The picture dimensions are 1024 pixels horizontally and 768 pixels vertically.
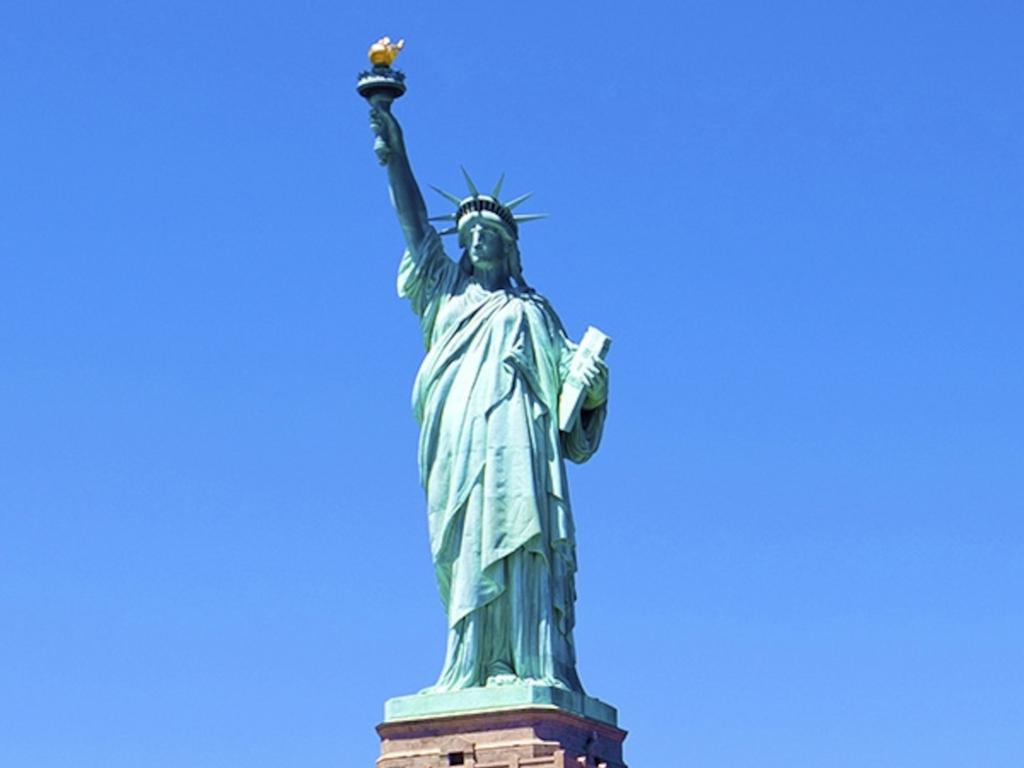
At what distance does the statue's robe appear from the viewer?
2884cm

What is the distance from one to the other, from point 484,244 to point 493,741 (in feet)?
21.6

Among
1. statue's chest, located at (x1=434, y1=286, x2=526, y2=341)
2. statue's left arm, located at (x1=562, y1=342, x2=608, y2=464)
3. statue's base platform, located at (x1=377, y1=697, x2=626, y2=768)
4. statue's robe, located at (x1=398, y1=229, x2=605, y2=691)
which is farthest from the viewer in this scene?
statue's chest, located at (x1=434, y1=286, x2=526, y2=341)

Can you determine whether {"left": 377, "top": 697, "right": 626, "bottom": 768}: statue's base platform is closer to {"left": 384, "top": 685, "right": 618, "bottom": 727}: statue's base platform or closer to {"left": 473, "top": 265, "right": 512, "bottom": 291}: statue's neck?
{"left": 384, "top": 685, "right": 618, "bottom": 727}: statue's base platform

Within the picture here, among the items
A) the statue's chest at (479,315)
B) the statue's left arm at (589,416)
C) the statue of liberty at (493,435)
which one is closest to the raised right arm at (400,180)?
the statue of liberty at (493,435)

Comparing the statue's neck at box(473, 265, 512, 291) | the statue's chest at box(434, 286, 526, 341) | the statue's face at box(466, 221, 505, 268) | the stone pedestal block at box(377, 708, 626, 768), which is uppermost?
the statue's face at box(466, 221, 505, 268)

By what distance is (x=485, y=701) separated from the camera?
2817 cm

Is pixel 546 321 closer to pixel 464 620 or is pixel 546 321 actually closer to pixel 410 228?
pixel 410 228

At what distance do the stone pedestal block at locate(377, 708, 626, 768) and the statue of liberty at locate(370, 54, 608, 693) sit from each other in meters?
0.53

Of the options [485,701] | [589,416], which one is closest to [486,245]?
[589,416]

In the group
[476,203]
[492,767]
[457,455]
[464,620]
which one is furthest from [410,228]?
[492,767]

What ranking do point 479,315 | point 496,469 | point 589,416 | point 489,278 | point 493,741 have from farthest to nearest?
point 489,278 < point 589,416 < point 479,315 < point 496,469 < point 493,741

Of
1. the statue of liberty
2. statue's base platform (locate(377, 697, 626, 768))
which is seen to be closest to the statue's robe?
the statue of liberty

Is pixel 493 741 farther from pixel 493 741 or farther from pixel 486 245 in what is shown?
pixel 486 245

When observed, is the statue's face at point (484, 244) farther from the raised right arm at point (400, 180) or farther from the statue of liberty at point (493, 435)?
the raised right arm at point (400, 180)
